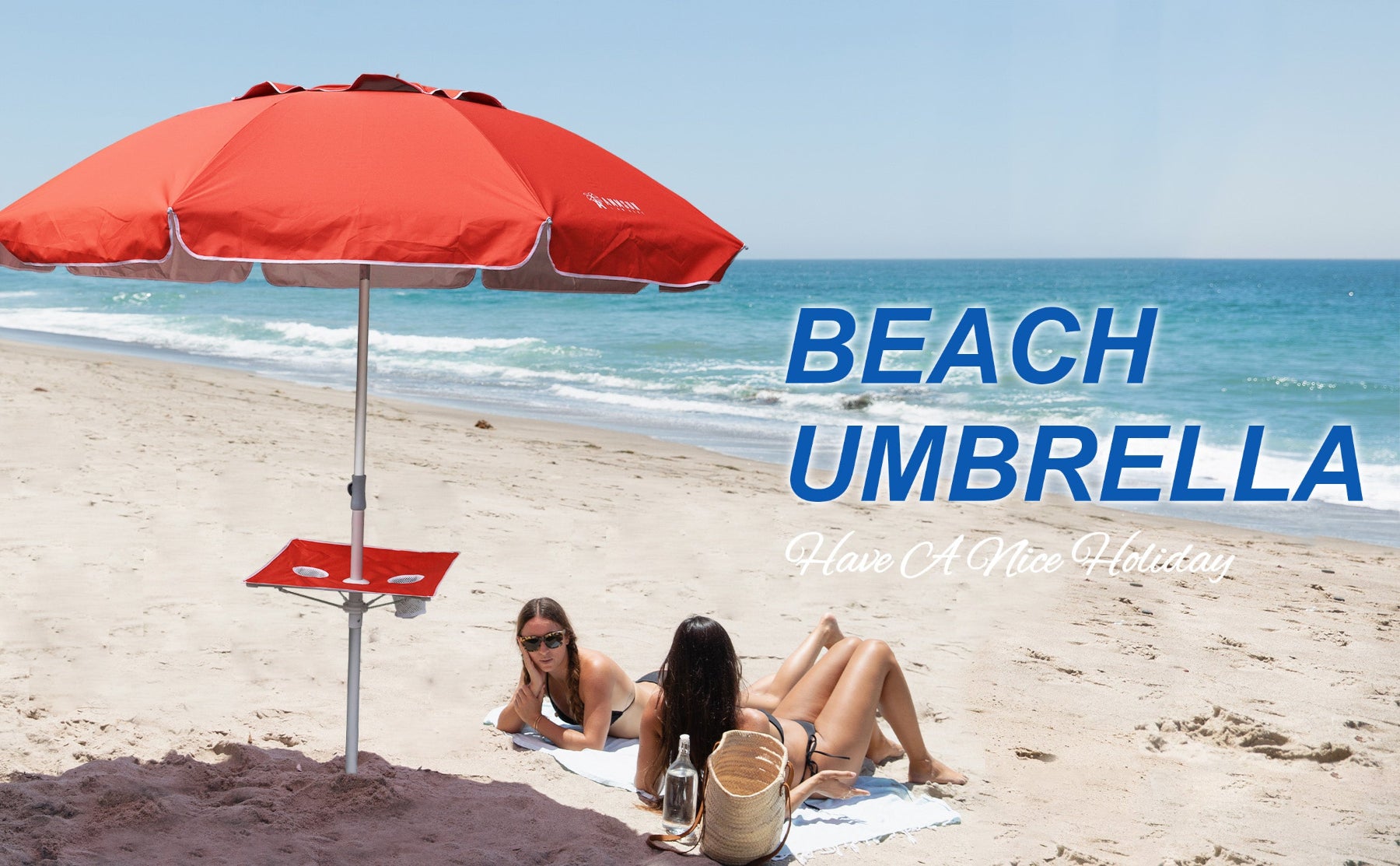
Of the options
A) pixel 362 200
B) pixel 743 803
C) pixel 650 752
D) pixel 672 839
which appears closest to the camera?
pixel 362 200

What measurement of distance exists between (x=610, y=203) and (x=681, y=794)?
190 centimetres

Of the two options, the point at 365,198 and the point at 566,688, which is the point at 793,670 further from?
the point at 365,198

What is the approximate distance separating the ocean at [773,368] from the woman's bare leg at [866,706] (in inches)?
214

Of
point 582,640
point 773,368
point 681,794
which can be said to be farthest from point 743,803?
point 773,368

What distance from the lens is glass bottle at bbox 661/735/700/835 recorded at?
373cm

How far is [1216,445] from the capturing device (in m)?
14.2

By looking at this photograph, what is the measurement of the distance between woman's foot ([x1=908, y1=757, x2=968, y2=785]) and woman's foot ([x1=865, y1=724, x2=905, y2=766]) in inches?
6.5

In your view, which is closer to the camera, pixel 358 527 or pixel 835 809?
pixel 358 527

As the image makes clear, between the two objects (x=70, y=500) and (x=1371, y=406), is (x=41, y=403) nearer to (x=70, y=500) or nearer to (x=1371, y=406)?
(x=70, y=500)

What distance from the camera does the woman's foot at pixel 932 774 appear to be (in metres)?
4.30

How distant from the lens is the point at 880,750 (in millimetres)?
4492

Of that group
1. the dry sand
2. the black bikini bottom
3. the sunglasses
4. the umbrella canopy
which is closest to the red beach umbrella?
the umbrella canopy

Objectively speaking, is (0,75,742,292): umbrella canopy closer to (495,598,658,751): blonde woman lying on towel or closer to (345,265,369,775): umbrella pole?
(345,265,369,775): umbrella pole

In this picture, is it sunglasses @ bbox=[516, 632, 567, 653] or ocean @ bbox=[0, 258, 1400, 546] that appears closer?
sunglasses @ bbox=[516, 632, 567, 653]
